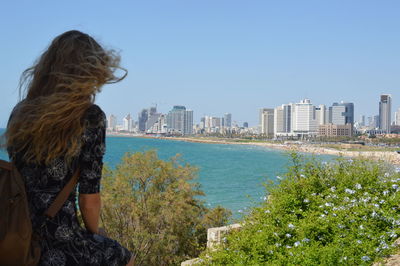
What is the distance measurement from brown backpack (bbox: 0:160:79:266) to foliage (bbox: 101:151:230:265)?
10894mm

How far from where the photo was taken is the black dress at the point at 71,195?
1.62m

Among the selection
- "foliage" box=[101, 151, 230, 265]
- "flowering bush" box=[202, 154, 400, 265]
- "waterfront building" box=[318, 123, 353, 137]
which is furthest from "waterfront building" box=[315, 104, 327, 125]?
"flowering bush" box=[202, 154, 400, 265]

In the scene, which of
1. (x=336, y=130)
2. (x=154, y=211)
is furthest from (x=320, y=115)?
(x=154, y=211)

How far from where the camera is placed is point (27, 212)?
1490 millimetres

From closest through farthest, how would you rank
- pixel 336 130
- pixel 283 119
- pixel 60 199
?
1. pixel 60 199
2. pixel 336 130
3. pixel 283 119

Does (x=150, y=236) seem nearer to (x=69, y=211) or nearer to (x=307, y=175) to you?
(x=307, y=175)

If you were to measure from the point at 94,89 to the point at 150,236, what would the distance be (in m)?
11.3

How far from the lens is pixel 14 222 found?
57.4 inches

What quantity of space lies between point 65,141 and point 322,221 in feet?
12.0

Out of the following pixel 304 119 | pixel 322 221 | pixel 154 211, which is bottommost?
pixel 154 211

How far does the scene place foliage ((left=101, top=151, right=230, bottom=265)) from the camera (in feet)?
41.4

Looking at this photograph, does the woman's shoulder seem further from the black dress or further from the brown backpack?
the brown backpack

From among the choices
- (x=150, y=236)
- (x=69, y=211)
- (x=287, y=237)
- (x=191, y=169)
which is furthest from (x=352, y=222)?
(x=191, y=169)

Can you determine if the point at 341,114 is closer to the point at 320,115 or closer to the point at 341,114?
the point at 341,114
